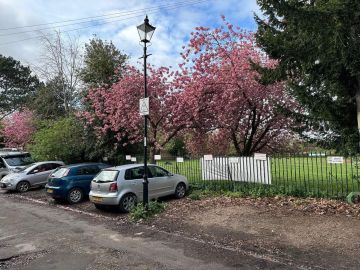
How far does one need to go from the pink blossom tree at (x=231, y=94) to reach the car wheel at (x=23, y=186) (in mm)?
9241

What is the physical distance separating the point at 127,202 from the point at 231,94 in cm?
569

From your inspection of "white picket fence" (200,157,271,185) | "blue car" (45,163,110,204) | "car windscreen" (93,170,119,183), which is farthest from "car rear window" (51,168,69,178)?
"white picket fence" (200,157,271,185)

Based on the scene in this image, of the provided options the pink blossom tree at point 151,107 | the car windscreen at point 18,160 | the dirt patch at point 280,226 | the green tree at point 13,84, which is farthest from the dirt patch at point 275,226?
the green tree at point 13,84

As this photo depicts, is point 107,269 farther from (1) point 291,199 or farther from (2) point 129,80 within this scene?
(2) point 129,80

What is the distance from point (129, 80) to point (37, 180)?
24.4 ft

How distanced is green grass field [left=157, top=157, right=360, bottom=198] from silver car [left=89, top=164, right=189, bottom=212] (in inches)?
88.1

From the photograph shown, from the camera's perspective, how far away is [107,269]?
6.51 meters

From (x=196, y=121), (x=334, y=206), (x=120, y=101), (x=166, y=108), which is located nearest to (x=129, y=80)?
(x=120, y=101)

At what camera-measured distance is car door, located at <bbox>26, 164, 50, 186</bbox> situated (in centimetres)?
1959

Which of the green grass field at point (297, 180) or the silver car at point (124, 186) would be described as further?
the silver car at point (124, 186)

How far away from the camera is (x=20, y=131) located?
3306 cm

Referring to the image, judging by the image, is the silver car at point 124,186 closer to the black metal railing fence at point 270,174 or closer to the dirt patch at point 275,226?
the dirt patch at point 275,226

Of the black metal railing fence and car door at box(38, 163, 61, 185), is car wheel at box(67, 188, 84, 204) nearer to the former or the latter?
the black metal railing fence

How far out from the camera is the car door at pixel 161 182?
44.0 feet
